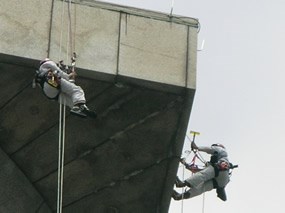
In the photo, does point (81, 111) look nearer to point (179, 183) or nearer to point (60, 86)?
point (60, 86)

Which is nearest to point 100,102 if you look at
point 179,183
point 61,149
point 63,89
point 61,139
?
point 61,139

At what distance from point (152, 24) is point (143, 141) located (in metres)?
2.74

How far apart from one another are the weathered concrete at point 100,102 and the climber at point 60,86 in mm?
700

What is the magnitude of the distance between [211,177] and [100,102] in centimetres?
439

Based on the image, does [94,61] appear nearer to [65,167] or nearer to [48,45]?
[48,45]

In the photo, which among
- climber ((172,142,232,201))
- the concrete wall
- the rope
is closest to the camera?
the concrete wall

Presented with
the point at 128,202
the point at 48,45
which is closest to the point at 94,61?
the point at 48,45

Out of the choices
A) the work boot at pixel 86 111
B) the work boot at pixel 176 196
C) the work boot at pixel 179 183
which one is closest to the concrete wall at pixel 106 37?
the work boot at pixel 86 111

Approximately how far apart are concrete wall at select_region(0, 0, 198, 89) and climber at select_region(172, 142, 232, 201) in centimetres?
352

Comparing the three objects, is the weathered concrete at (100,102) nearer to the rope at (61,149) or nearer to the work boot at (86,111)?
the rope at (61,149)

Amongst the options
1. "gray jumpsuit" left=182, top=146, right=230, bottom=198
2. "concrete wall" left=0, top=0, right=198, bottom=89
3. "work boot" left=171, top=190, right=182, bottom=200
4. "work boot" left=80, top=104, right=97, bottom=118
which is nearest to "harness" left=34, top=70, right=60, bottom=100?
"work boot" left=80, top=104, right=97, bottom=118

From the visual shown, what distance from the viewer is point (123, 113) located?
2311 centimetres

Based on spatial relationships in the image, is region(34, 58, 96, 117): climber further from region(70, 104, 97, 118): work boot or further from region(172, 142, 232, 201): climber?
region(172, 142, 232, 201): climber

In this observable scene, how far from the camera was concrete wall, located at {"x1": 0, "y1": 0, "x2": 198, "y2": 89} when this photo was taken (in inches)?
853
